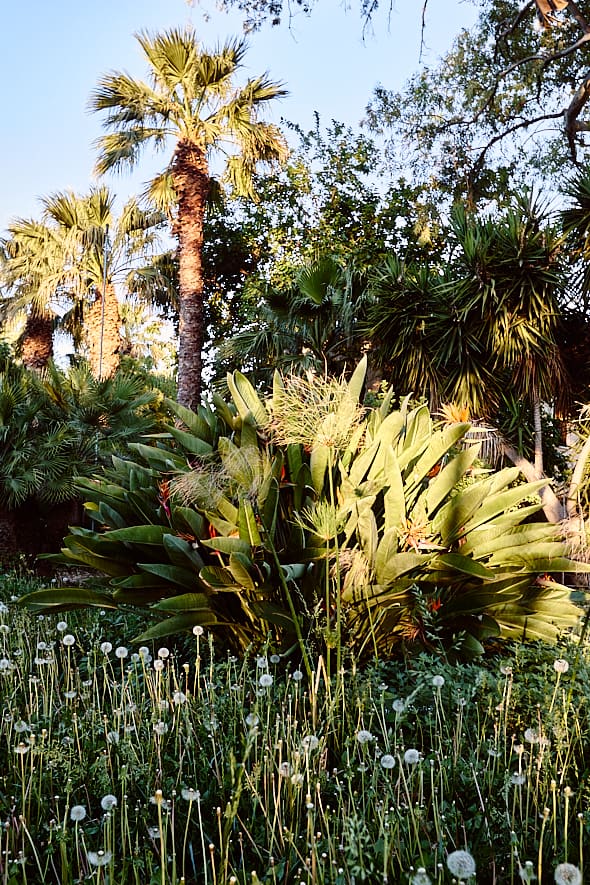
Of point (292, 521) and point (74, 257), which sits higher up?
point (74, 257)

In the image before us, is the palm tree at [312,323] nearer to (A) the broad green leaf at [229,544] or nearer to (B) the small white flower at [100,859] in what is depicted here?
(A) the broad green leaf at [229,544]

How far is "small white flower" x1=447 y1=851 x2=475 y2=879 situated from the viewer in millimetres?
1330

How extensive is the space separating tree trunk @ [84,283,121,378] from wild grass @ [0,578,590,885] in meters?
13.7

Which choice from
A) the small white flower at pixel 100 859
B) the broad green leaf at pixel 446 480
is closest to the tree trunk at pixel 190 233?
the broad green leaf at pixel 446 480

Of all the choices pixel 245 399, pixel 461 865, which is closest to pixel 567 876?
pixel 461 865

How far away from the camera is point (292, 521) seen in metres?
4.04

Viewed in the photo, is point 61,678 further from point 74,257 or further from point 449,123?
point 74,257

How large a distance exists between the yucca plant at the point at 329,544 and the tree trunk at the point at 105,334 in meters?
12.6

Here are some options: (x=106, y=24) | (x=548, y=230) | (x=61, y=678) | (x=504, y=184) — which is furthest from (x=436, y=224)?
(x=61, y=678)

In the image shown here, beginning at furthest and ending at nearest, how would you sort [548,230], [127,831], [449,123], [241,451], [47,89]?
[449,123] < [47,89] < [548,230] < [241,451] < [127,831]

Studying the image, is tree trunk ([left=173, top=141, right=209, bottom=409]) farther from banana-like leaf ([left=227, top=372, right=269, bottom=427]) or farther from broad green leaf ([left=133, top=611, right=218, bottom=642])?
broad green leaf ([left=133, top=611, right=218, bottom=642])

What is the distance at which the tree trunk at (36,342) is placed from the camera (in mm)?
18203

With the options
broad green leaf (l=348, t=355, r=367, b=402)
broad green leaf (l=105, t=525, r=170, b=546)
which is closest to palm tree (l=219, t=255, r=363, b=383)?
broad green leaf (l=348, t=355, r=367, b=402)

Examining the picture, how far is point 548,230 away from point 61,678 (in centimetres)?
751
